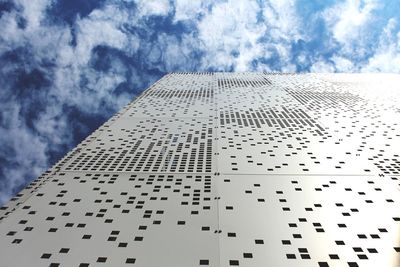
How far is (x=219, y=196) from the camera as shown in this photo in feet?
60.4

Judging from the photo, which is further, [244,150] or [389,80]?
[389,80]

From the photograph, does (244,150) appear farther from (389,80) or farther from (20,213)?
(389,80)

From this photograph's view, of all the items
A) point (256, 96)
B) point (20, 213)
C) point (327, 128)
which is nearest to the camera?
point (20, 213)

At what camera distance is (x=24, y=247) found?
14.3 metres

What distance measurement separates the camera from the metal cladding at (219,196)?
14.0 m

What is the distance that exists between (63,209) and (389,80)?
157ft

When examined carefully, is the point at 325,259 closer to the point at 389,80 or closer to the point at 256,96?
the point at 256,96

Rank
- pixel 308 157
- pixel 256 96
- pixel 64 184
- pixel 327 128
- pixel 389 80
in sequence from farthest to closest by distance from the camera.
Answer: pixel 389 80, pixel 256 96, pixel 327 128, pixel 308 157, pixel 64 184

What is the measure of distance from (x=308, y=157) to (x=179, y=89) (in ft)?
85.0

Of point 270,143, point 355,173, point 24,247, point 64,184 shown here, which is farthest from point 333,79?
point 24,247

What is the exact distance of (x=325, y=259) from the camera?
1355cm

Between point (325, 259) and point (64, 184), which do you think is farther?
point (64, 184)

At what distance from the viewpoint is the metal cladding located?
14.0m

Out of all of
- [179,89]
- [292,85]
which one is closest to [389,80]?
[292,85]
